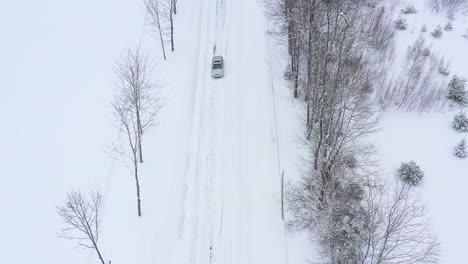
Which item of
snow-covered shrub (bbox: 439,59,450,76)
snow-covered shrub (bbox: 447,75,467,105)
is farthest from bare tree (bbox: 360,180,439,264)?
snow-covered shrub (bbox: 439,59,450,76)

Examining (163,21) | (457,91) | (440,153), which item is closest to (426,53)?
(457,91)

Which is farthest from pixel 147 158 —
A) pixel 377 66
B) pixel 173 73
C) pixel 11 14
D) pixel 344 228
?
pixel 11 14

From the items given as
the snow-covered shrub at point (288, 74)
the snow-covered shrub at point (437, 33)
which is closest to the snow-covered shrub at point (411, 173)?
the snow-covered shrub at point (288, 74)

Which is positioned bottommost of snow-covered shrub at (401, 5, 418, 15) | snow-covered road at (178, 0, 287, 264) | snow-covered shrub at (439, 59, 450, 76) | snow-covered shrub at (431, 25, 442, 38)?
snow-covered road at (178, 0, 287, 264)

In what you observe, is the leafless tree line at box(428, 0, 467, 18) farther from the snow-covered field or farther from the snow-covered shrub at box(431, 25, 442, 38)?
the snow-covered shrub at box(431, 25, 442, 38)

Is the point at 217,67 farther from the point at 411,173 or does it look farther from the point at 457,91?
the point at 457,91

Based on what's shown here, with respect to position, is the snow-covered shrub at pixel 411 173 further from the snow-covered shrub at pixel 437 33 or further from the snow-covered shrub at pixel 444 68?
the snow-covered shrub at pixel 437 33
